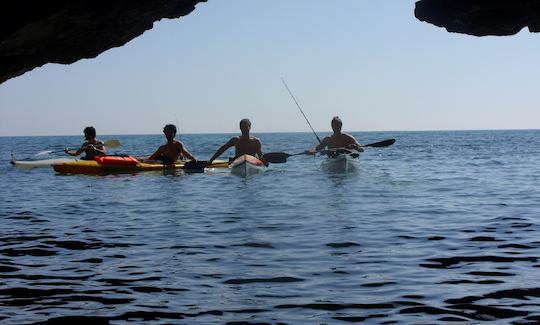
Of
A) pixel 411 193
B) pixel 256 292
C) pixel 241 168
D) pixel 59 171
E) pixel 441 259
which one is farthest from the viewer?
pixel 59 171

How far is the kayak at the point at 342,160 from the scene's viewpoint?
19.9m

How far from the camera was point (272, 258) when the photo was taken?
7.76m

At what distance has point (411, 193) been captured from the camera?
15664mm

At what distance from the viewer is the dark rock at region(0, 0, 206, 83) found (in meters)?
6.94

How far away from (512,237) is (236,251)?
3.95m

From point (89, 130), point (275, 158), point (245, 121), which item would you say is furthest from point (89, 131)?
point (275, 158)

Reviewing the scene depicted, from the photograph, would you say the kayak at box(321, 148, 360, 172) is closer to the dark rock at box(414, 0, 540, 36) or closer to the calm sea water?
the calm sea water

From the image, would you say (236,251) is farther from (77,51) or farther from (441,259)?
(77,51)

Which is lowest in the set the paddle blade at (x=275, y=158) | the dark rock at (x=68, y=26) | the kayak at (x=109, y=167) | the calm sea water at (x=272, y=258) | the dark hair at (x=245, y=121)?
the calm sea water at (x=272, y=258)

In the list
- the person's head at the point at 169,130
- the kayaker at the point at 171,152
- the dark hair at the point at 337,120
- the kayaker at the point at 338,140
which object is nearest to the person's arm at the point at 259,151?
the kayaker at the point at 338,140

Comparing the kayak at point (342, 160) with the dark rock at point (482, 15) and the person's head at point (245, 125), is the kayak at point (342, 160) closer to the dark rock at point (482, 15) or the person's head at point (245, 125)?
the person's head at point (245, 125)

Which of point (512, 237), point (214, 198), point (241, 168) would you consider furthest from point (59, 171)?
point (512, 237)

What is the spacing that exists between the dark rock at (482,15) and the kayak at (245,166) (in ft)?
33.7

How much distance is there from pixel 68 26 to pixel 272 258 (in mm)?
3699
